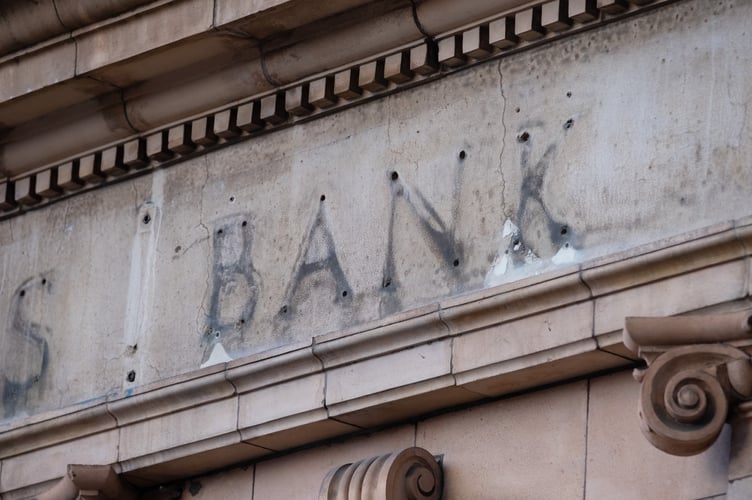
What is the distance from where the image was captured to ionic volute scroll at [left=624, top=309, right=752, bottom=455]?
279 inches

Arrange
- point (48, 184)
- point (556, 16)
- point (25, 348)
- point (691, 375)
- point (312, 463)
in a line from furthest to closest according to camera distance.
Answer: point (48, 184) < point (25, 348) < point (312, 463) < point (556, 16) < point (691, 375)

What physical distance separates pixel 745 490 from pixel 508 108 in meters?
2.00

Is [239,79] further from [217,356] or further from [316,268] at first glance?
[217,356]

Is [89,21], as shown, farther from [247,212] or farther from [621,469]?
[621,469]

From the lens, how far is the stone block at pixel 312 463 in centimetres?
828

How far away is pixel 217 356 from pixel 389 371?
3.33 feet

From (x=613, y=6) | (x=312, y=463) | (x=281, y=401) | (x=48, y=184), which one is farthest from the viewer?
(x=48, y=184)

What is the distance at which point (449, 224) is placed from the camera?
8.25 metres

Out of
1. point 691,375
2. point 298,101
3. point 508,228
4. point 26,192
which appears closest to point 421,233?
point 508,228

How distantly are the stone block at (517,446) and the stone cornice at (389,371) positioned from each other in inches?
3.0

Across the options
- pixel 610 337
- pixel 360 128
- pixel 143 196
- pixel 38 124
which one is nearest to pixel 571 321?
pixel 610 337

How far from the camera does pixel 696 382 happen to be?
7156mm

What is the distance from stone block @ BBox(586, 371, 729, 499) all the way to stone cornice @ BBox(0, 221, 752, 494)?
0.11m

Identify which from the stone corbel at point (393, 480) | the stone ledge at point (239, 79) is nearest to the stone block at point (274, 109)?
the stone ledge at point (239, 79)
